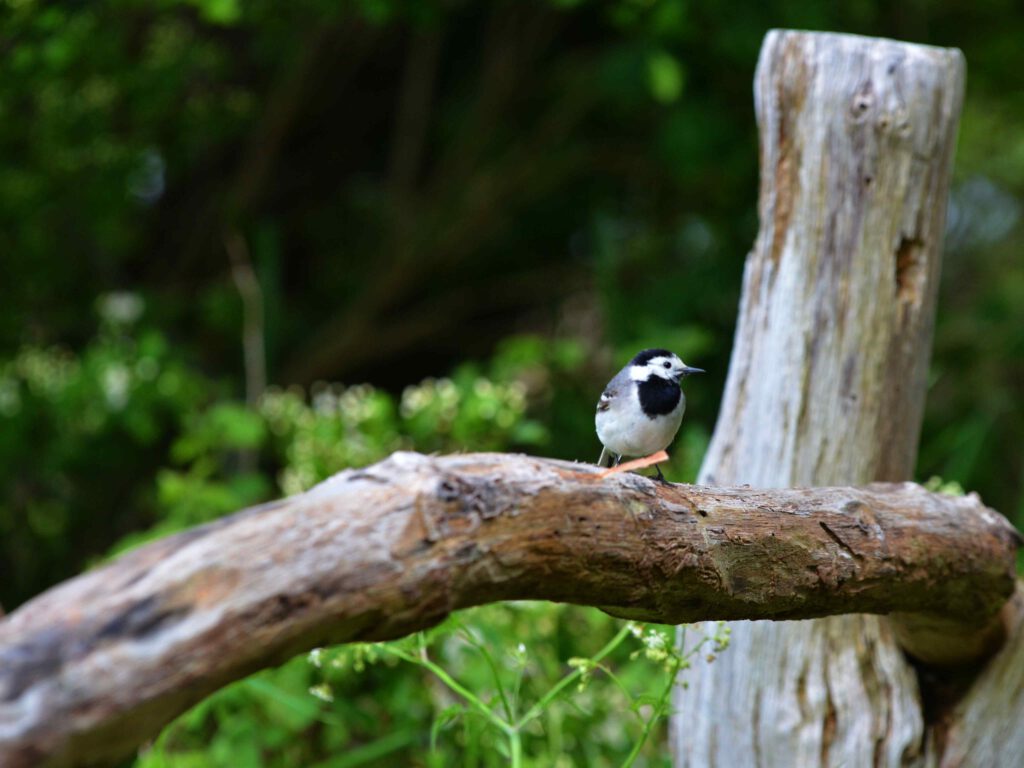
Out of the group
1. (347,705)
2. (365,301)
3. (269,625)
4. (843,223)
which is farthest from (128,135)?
(269,625)

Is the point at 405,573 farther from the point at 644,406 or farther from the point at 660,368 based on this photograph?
the point at 660,368

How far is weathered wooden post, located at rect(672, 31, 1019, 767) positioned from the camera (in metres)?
3.09

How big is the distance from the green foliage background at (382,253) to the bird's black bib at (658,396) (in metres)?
1.11

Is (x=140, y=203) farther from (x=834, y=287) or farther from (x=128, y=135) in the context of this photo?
(x=834, y=287)

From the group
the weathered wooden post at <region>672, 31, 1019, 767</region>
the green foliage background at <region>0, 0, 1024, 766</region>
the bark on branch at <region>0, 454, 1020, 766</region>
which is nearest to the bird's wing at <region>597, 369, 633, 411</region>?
the weathered wooden post at <region>672, 31, 1019, 767</region>

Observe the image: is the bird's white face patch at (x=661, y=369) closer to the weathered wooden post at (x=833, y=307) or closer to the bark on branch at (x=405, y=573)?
the weathered wooden post at (x=833, y=307)

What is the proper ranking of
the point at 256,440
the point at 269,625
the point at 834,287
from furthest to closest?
the point at 256,440, the point at 834,287, the point at 269,625

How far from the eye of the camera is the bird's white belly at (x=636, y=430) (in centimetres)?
291

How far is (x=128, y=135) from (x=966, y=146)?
5.50 meters

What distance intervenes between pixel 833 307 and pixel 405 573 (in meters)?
1.82

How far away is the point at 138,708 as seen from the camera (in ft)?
4.90

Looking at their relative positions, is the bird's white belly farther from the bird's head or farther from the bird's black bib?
the bird's head

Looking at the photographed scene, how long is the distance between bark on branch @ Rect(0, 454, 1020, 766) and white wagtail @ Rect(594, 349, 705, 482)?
51cm

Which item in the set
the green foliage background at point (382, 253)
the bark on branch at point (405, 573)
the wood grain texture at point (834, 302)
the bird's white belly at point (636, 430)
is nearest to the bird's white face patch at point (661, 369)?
the bird's white belly at point (636, 430)
